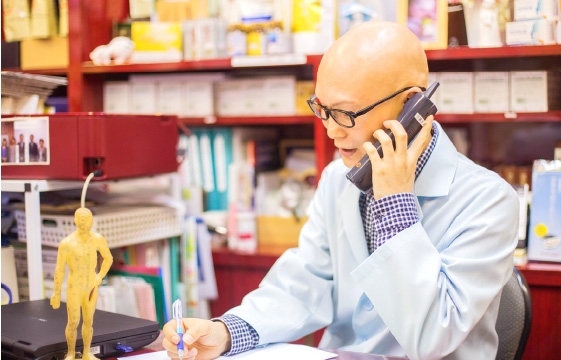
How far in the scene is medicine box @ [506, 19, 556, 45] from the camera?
2371mm

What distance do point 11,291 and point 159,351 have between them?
695 mm

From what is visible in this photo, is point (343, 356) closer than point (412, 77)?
Yes

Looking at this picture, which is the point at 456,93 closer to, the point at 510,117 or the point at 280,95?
the point at 510,117

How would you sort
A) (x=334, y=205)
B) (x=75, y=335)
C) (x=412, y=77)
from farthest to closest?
(x=334, y=205) → (x=412, y=77) → (x=75, y=335)

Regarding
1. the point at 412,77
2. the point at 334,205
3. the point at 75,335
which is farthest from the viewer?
the point at 334,205

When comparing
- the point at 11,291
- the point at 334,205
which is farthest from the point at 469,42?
the point at 11,291

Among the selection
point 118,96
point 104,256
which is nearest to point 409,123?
point 104,256

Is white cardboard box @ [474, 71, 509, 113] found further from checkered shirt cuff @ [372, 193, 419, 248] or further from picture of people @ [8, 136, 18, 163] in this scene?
picture of people @ [8, 136, 18, 163]

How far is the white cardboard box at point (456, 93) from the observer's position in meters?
2.54

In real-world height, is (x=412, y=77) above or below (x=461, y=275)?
above

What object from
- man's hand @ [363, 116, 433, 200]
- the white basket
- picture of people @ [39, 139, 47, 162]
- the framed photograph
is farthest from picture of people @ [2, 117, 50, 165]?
the framed photograph

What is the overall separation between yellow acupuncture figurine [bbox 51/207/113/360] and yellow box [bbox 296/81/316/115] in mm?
1700

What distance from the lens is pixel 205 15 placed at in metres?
3.11

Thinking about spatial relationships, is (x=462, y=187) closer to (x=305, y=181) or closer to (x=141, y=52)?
(x=305, y=181)
